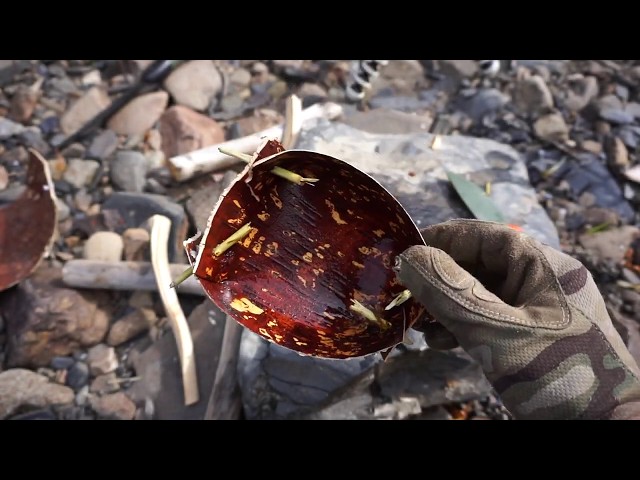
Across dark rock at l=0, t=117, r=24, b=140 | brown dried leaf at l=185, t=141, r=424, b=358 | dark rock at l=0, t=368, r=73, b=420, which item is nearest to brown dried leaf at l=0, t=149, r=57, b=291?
dark rock at l=0, t=368, r=73, b=420

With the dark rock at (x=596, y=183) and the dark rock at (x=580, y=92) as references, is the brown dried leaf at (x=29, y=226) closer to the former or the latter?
the dark rock at (x=596, y=183)

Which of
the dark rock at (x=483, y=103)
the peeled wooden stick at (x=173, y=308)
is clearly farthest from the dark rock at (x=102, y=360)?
the dark rock at (x=483, y=103)

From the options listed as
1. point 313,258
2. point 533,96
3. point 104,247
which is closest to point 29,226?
point 104,247

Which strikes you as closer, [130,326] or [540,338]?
[540,338]

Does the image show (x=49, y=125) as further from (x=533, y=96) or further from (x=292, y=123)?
(x=533, y=96)

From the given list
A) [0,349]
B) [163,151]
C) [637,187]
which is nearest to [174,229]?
[163,151]

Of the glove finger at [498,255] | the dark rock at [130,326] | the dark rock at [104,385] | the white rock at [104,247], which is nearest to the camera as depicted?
the glove finger at [498,255]
